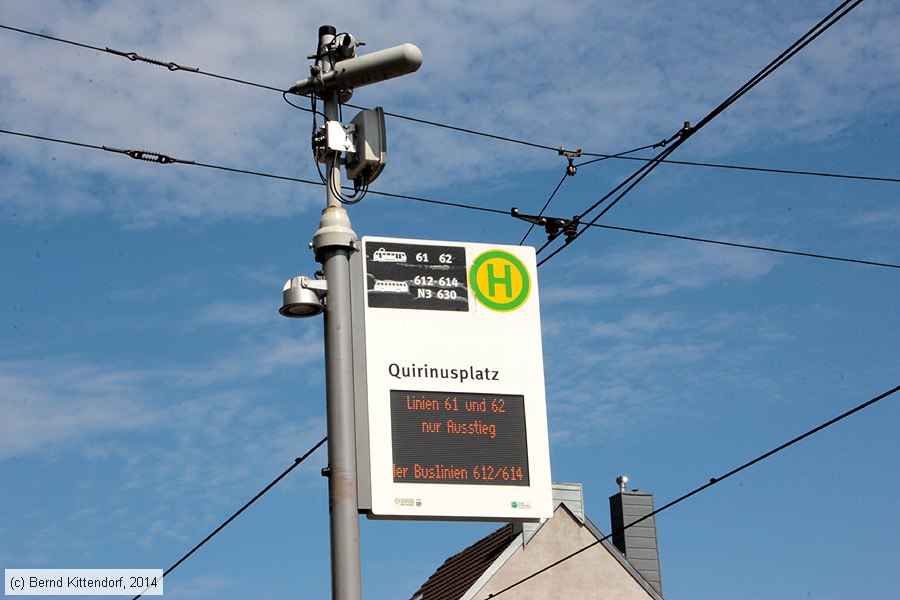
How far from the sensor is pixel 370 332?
32.6ft

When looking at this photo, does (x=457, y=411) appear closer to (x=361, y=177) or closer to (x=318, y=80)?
(x=361, y=177)

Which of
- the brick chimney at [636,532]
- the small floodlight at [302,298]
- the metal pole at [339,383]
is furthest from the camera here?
the brick chimney at [636,532]

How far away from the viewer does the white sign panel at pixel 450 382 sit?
→ 9.80m

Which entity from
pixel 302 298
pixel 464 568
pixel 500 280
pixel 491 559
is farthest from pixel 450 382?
pixel 464 568

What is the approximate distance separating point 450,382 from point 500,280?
3.00 feet

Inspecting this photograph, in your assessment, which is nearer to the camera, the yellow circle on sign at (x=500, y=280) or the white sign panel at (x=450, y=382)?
the white sign panel at (x=450, y=382)

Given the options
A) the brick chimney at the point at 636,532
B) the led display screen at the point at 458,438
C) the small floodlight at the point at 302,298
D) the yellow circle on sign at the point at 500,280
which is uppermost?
the brick chimney at the point at 636,532

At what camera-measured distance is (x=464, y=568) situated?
85.5 feet

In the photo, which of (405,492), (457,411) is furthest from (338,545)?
(457,411)

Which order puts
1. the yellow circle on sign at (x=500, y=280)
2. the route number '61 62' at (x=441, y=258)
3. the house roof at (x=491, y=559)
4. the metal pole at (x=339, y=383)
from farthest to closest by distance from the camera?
the house roof at (x=491, y=559) < the yellow circle on sign at (x=500, y=280) < the route number '61 62' at (x=441, y=258) < the metal pole at (x=339, y=383)

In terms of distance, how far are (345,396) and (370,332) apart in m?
0.55

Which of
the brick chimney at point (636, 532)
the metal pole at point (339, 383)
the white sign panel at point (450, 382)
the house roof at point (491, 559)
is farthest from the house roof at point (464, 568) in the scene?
the metal pole at point (339, 383)

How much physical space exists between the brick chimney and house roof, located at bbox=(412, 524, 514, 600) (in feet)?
7.70

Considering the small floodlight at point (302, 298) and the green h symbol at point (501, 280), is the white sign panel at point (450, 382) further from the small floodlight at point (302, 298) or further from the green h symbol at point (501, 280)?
the small floodlight at point (302, 298)
